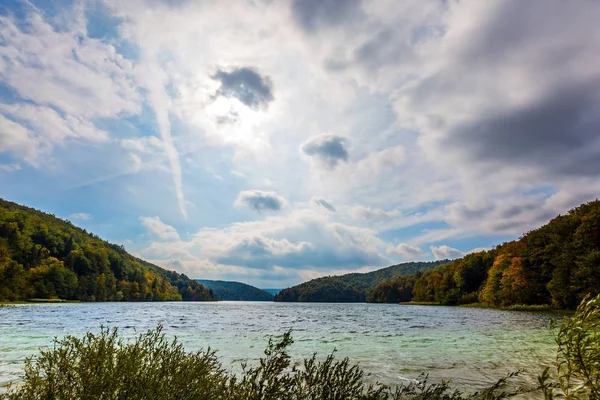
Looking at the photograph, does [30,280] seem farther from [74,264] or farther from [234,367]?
[234,367]

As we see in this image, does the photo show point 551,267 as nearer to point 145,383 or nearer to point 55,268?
point 145,383

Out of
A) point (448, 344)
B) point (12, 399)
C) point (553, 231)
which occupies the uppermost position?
point (553, 231)

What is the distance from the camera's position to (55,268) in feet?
365

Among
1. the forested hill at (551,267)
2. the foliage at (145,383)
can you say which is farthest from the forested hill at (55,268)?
the forested hill at (551,267)

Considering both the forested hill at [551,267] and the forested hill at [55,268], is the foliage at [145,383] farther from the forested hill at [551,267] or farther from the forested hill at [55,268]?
the forested hill at [55,268]

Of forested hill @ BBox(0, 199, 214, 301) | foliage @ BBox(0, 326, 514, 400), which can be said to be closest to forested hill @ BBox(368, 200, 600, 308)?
foliage @ BBox(0, 326, 514, 400)

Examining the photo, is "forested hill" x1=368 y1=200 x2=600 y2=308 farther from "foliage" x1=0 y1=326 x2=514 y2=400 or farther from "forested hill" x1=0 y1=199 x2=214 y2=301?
"forested hill" x1=0 y1=199 x2=214 y2=301

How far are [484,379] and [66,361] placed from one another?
13.8 metres

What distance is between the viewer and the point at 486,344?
22766mm

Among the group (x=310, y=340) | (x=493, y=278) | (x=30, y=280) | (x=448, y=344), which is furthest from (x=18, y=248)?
(x=493, y=278)

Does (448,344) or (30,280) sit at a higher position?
(30,280)

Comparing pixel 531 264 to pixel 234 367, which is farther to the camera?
pixel 531 264

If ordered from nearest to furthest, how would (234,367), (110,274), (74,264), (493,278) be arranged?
(234,367)
(493,278)
(74,264)
(110,274)

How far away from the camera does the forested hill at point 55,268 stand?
299 feet
